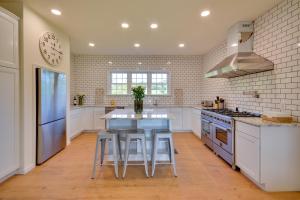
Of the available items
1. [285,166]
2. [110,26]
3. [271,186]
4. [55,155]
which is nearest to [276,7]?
[285,166]

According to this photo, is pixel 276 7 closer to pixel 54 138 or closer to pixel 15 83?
pixel 15 83

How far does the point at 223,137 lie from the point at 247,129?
0.86 meters

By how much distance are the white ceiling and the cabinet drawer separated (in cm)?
185

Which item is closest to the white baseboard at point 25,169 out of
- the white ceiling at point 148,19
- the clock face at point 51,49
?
the clock face at point 51,49

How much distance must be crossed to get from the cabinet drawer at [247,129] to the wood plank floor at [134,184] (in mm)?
730

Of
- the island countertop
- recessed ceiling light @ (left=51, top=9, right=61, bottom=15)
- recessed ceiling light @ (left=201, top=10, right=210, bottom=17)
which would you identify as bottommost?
the island countertop

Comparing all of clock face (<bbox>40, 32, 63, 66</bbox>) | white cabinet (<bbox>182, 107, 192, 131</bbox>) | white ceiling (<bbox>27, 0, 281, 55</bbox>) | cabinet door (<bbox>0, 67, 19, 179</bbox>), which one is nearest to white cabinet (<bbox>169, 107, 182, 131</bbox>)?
white cabinet (<bbox>182, 107, 192, 131</bbox>)

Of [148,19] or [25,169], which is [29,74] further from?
[148,19]

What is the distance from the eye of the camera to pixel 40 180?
2.96 meters

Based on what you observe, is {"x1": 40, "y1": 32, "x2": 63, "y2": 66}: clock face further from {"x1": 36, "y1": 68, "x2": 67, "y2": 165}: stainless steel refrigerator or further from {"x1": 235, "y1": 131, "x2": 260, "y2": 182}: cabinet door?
{"x1": 235, "y1": 131, "x2": 260, "y2": 182}: cabinet door

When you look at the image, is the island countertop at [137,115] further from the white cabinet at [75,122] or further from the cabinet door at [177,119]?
the cabinet door at [177,119]

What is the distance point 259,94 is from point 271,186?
5.23 ft

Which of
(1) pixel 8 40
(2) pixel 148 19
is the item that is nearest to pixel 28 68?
(1) pixel 8 40

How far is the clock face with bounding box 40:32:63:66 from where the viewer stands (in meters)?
3.70
